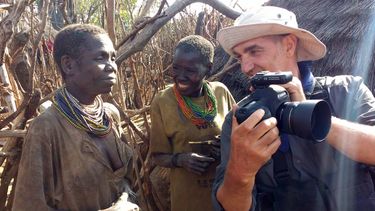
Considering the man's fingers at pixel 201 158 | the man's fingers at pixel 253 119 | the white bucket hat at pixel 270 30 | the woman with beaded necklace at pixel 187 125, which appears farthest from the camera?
the woman with beaded necklace at pixel 187 125

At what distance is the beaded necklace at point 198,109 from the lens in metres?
2.50

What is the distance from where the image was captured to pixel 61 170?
1.92m

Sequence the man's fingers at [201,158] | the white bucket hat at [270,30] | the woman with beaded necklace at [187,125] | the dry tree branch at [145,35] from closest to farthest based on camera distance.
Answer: the white bucket hat at [270,30] → the man's fingers at [201,158] → the woman with beaded necklace at [187,125] → the dry tree branch at [145,35]

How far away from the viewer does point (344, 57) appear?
349cm

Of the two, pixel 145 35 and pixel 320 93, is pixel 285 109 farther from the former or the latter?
pixel 145 35

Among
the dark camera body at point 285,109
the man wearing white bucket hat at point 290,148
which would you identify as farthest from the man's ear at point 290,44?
the dark camera body at point 285,109

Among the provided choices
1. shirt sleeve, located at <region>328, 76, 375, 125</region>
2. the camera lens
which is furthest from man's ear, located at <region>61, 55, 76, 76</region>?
shirt sleeve, located at <region>328, 76, 375, 125</region>

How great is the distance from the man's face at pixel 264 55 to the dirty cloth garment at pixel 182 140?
616 mm

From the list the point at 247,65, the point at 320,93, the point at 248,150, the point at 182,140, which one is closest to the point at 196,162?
the point at 182,140

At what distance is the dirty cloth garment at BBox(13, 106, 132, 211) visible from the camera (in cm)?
183

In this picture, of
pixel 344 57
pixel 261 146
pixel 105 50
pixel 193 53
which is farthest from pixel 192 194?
pixel 344 57

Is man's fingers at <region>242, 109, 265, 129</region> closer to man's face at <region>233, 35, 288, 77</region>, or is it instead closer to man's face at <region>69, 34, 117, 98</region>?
man's face at <region>233, 35, 288, 77</region>

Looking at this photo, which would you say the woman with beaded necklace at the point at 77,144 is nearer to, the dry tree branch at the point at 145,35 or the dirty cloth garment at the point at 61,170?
Answer: the dirty cloth garment at the point at 61,170

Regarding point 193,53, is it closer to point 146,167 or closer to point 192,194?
point 192,194
